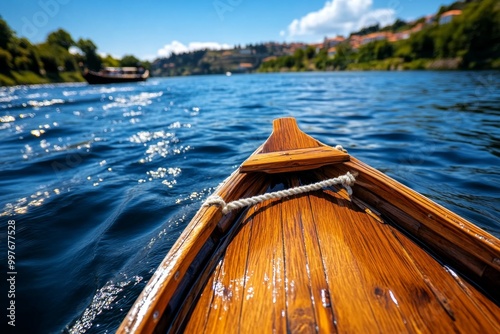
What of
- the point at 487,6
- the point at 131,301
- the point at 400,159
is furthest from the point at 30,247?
the point at 487,6

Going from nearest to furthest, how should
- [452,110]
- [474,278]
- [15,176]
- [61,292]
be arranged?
[474,278] < [61,292] < [15,176] < [452,110]

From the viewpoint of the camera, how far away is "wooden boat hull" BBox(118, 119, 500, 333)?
1.29m

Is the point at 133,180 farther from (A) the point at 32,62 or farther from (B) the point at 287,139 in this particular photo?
(A) the point at 32,62

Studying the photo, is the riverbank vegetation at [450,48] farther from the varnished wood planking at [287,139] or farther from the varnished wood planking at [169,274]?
the varnished wood planking at [169,274]

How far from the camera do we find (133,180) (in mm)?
4551

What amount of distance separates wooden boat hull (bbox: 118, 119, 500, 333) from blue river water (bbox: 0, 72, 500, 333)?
988mm

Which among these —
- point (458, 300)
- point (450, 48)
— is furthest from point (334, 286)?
point (450, 48)

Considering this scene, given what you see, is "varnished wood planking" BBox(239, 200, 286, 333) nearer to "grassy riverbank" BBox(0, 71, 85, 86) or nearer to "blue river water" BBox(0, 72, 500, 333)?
"blue river water" BBox(0, 72, 500, 333)

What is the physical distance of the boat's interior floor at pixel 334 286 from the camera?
1.29m

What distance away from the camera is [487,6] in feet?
126

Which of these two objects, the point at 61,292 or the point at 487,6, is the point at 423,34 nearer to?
the point at 487,6

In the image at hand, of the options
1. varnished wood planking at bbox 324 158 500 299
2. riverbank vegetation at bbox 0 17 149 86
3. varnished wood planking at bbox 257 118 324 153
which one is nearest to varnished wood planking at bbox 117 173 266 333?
varnished wood planking at bbox 257 118 324 153

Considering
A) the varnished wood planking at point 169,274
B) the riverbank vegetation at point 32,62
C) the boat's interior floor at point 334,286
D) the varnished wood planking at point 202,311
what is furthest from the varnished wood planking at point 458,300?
the riverbank vegetation at point 32,62

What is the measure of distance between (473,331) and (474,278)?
42 cm
